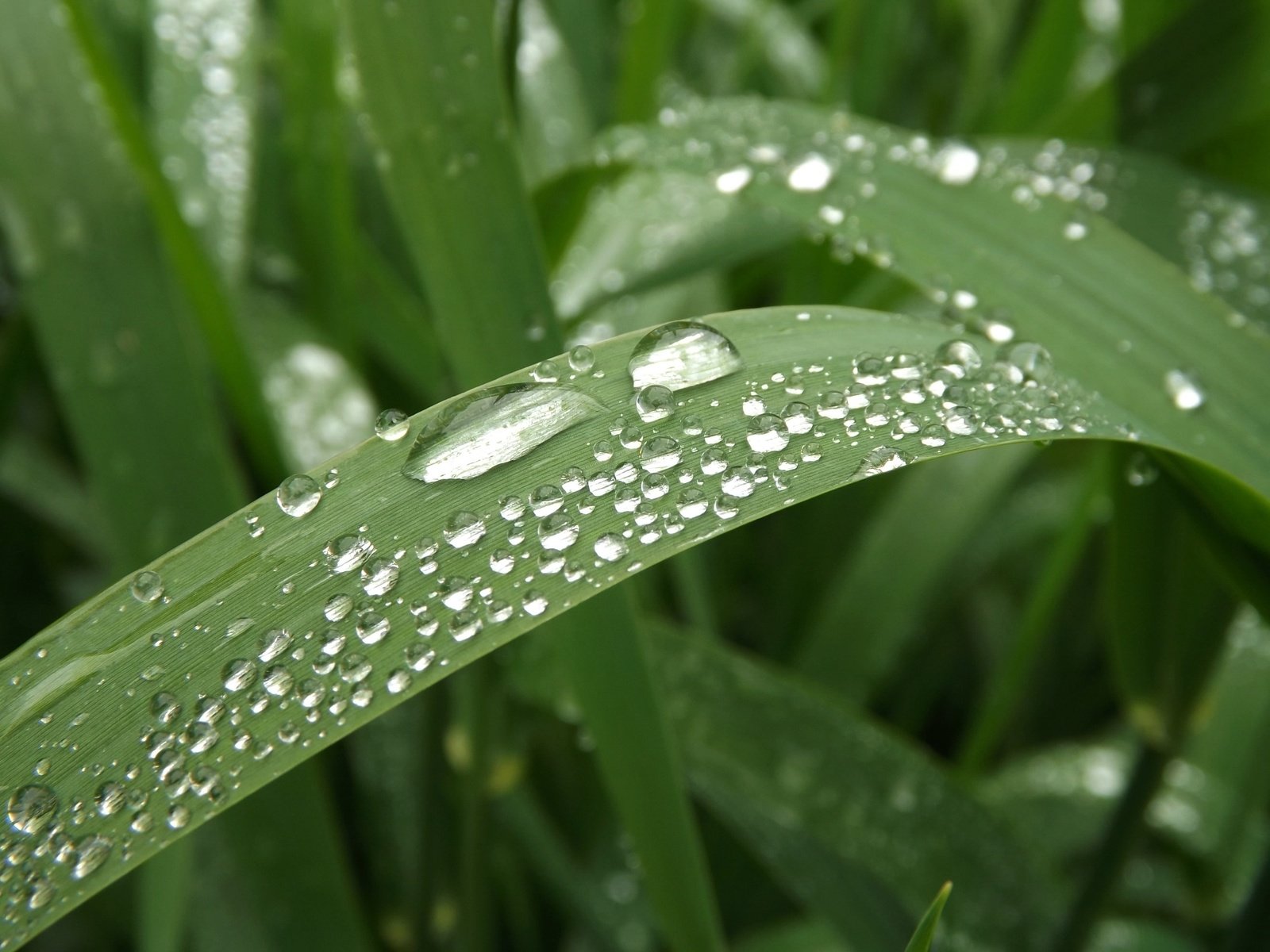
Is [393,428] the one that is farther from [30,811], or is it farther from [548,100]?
[548,100]

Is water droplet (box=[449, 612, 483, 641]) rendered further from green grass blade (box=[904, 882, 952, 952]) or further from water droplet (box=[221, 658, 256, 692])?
green grass blade (box=[904, 882, 952, 952])

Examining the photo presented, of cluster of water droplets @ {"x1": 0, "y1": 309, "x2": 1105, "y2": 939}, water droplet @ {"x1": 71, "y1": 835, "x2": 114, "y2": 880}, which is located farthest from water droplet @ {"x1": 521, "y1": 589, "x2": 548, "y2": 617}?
water droplet @ {"x1": 71, "y1": 835, "x2": 114, "y2": 880}

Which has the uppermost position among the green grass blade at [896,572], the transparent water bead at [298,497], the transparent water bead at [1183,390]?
the transparent water bead at [298,497]

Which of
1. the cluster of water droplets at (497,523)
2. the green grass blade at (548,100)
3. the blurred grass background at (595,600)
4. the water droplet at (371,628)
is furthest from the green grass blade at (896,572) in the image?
the water droplet at (371,628)

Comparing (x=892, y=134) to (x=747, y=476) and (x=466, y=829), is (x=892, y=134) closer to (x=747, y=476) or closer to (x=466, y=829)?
(x=747, y=476)

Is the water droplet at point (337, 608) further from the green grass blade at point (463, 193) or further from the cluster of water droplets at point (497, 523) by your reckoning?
the green grass blade at point (463, 193)

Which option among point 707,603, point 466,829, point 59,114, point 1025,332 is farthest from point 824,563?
point 59,114
